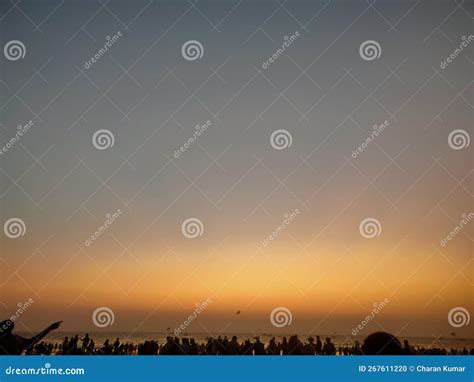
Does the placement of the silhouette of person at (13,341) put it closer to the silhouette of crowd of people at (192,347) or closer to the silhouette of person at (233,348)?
the silhouette of crowd of people at (192,347)

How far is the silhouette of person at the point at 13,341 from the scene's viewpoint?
502cm

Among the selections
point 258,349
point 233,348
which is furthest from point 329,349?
point 233,348

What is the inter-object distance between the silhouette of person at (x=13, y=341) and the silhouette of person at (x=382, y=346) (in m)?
3.23

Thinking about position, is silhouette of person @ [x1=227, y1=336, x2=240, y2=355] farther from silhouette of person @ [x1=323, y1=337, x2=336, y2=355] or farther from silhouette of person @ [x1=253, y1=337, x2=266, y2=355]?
silhouette of person @ [x1=323, y1=337, x2=336, y2=355]

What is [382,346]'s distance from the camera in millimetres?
4836

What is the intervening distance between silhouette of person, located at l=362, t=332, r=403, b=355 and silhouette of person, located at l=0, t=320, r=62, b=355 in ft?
10.6

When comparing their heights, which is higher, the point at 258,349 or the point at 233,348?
the point at 258,349

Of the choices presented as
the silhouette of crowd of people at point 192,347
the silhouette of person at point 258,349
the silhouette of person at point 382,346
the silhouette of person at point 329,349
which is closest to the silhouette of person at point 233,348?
the silhouette of crowd of people at point 192,347

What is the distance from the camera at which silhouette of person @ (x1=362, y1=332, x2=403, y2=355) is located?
4.80 m

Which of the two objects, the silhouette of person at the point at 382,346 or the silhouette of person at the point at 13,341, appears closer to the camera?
the silhouette of person at the point at 382,346

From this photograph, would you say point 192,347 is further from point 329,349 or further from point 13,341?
point 13,341

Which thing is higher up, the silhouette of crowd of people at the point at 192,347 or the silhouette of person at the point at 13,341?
the silhouette of crowd of people at the point at 192,347

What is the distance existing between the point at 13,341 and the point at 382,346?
12.4ft
